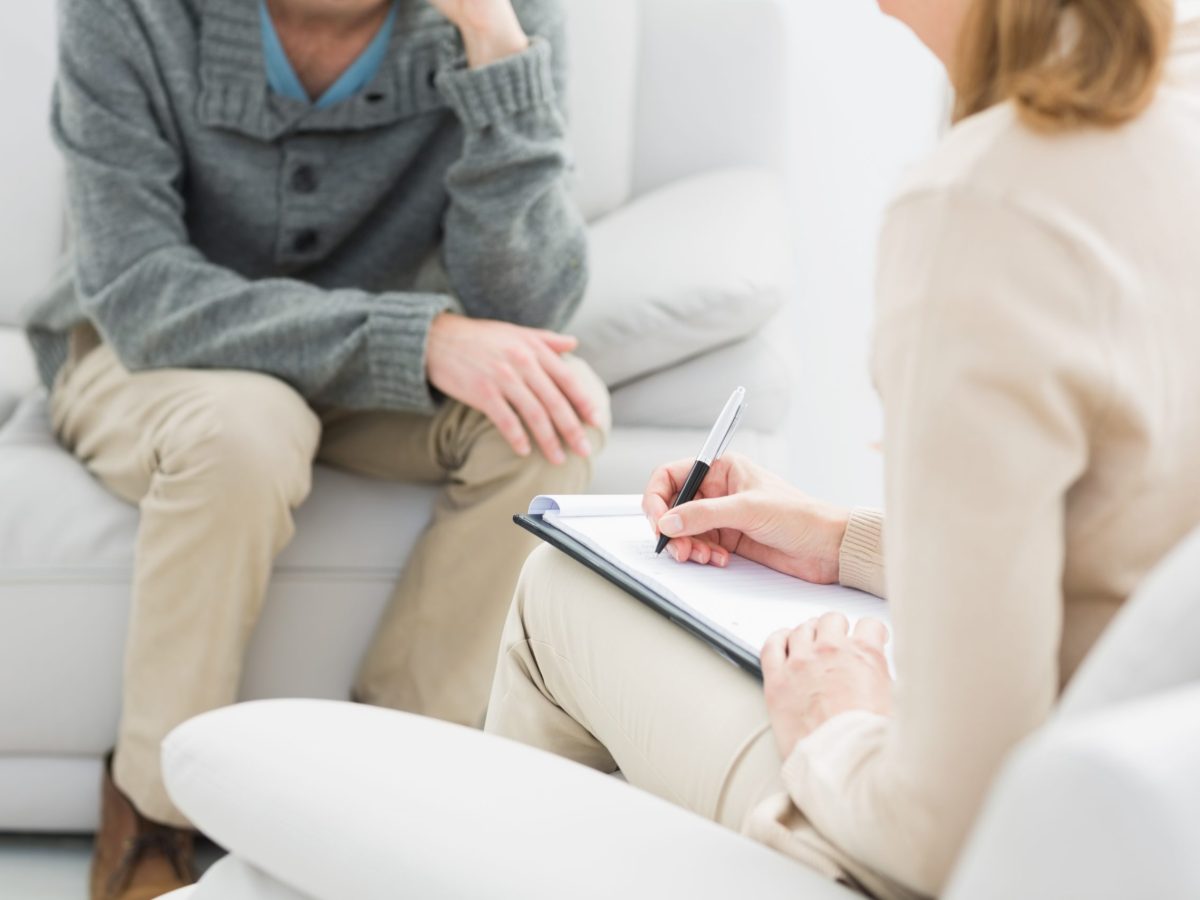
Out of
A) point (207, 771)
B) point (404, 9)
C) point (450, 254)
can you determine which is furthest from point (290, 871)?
point (404, 9)

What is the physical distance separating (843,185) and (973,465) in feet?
7.27

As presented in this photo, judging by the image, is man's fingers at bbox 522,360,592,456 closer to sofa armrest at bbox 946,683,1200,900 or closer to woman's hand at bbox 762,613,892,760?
woman's hand at bbox 762,613,892,760

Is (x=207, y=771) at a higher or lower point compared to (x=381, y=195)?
higher

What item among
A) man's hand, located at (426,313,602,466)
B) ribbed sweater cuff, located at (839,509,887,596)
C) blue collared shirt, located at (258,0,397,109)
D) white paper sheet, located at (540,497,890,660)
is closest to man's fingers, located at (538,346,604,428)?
man's hand, located at (426,313,602,466)

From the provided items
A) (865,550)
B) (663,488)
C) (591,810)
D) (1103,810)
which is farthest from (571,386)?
(1103,810)

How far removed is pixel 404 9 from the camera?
168cm

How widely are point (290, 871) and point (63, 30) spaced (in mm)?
1312

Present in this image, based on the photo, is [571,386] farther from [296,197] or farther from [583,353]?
[296,197]

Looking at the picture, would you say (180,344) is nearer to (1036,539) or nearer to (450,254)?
(450,254)

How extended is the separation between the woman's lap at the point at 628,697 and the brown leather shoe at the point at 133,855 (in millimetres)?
626

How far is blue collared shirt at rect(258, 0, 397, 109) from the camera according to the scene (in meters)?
1.64

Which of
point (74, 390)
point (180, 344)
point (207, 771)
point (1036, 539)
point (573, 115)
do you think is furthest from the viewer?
point (573, 115)

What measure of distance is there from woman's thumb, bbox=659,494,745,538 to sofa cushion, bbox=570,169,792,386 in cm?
85

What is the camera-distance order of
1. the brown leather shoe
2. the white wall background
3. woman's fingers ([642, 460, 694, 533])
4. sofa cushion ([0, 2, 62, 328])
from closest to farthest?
1. woman's fingers ([642, 460, 694, 533])
2. the brown leather shoe
3. sofa cushion ([0, 2, 62, 328])
4. the white wall background
